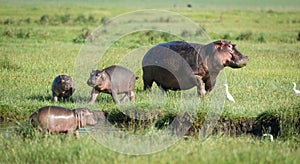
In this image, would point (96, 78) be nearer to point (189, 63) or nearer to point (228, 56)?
point (189, 63)

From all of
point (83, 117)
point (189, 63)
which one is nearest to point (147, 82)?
point (189, 63)

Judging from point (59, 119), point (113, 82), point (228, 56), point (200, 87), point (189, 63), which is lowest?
point (59, 119)

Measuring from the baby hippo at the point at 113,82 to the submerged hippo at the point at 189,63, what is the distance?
29.3 inches

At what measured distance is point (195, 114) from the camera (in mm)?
10242

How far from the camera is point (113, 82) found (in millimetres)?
11328

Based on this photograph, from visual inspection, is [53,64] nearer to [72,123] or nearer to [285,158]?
[72,123]

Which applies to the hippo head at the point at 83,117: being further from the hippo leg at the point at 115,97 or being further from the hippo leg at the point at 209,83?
the hippo leg at the point at 209,83

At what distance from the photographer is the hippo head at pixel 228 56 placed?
1176 centimetres

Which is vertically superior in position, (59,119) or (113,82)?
(113,82)

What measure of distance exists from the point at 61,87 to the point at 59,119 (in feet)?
8.51

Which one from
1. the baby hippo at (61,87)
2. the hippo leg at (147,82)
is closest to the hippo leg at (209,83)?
the hippo leg at (147,82)

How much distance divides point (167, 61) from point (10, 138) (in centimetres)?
419

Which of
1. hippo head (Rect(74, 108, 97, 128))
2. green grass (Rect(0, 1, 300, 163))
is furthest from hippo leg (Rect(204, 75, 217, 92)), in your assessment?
hippo head (Rect(74, 108, 97, 128))

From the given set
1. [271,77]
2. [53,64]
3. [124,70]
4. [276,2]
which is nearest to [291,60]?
[271,77]
